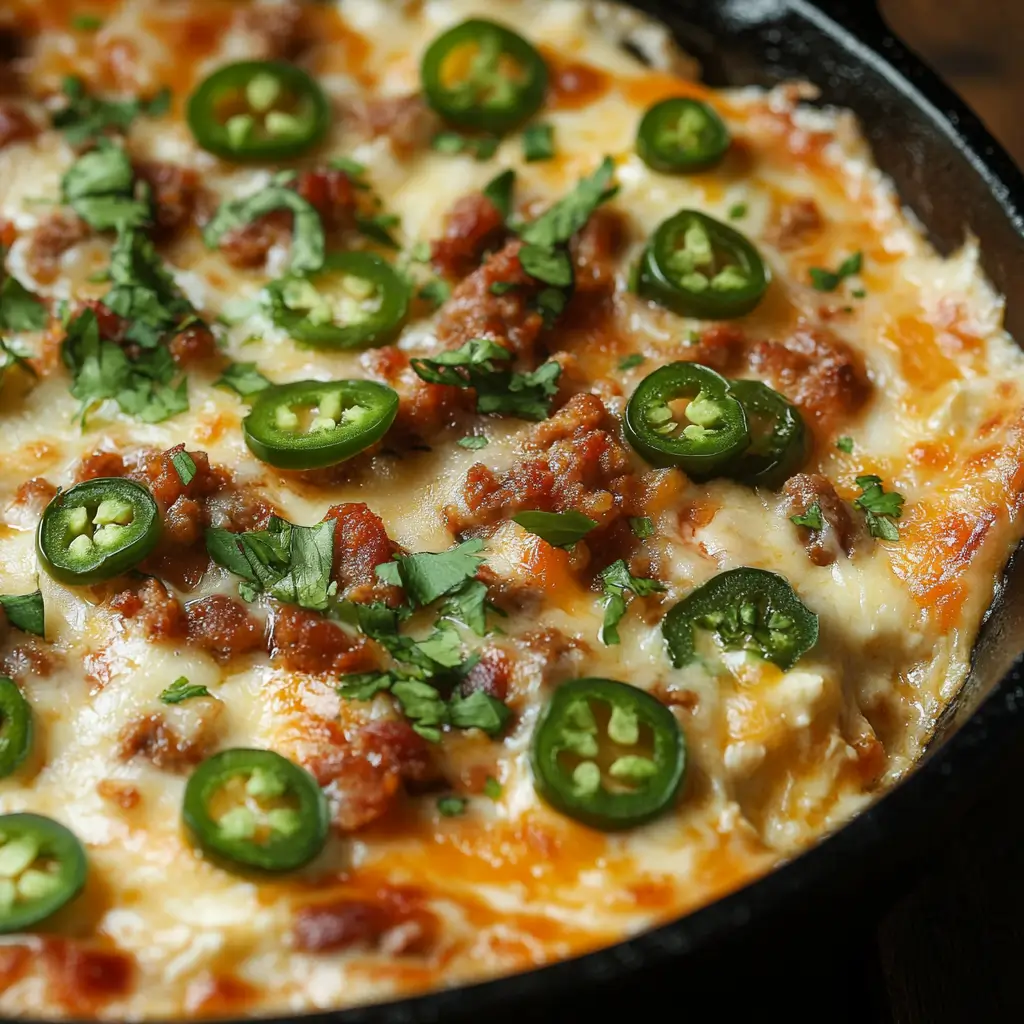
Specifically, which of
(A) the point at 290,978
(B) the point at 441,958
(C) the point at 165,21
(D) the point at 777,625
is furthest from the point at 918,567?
(C) the point at 165,21

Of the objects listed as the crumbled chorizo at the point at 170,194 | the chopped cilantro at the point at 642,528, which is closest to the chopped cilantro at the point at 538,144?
the crumbled chorizo at the point at 170,194

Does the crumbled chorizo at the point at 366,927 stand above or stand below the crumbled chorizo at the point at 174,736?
above

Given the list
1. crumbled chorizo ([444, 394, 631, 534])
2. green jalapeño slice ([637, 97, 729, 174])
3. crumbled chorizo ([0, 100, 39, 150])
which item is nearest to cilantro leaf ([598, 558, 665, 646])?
crumbled chorizo ([444, 394, 631, 534])

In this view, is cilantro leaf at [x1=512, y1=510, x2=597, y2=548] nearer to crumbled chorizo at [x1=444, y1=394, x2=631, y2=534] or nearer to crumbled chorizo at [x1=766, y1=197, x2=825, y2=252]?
crumbled chorizo at [x1=444, y1=394, x2=631, y2=534]

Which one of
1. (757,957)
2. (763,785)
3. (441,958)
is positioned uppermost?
(757,957)

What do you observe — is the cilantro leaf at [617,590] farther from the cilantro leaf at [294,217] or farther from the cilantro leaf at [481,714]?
the cilantro leaf at [294,217]

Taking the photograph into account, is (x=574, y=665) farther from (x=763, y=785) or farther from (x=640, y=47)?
(x=640, y=47)
